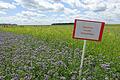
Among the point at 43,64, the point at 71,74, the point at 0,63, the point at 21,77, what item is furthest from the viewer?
the point at 0,63

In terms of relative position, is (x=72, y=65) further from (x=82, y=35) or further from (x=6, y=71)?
(x=6, y=71)

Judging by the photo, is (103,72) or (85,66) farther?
(85,66)

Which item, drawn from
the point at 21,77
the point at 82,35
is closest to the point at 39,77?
the point at 21,77

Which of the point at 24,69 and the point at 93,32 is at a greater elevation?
the point at 93,32

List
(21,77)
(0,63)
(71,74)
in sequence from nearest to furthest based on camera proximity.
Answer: (21,77), (71,74), (0,63)

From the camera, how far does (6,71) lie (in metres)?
6.62

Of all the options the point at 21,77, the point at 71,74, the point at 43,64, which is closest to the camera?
the point at 21,77

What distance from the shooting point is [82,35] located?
6617mm

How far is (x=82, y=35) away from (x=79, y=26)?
0.25 metres

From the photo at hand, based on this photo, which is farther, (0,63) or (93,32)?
(0,63)

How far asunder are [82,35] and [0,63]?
8.52 ft

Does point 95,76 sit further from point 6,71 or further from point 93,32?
point 6,71

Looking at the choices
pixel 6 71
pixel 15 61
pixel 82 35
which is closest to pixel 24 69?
pixel 6 71

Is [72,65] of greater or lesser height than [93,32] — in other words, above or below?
below
